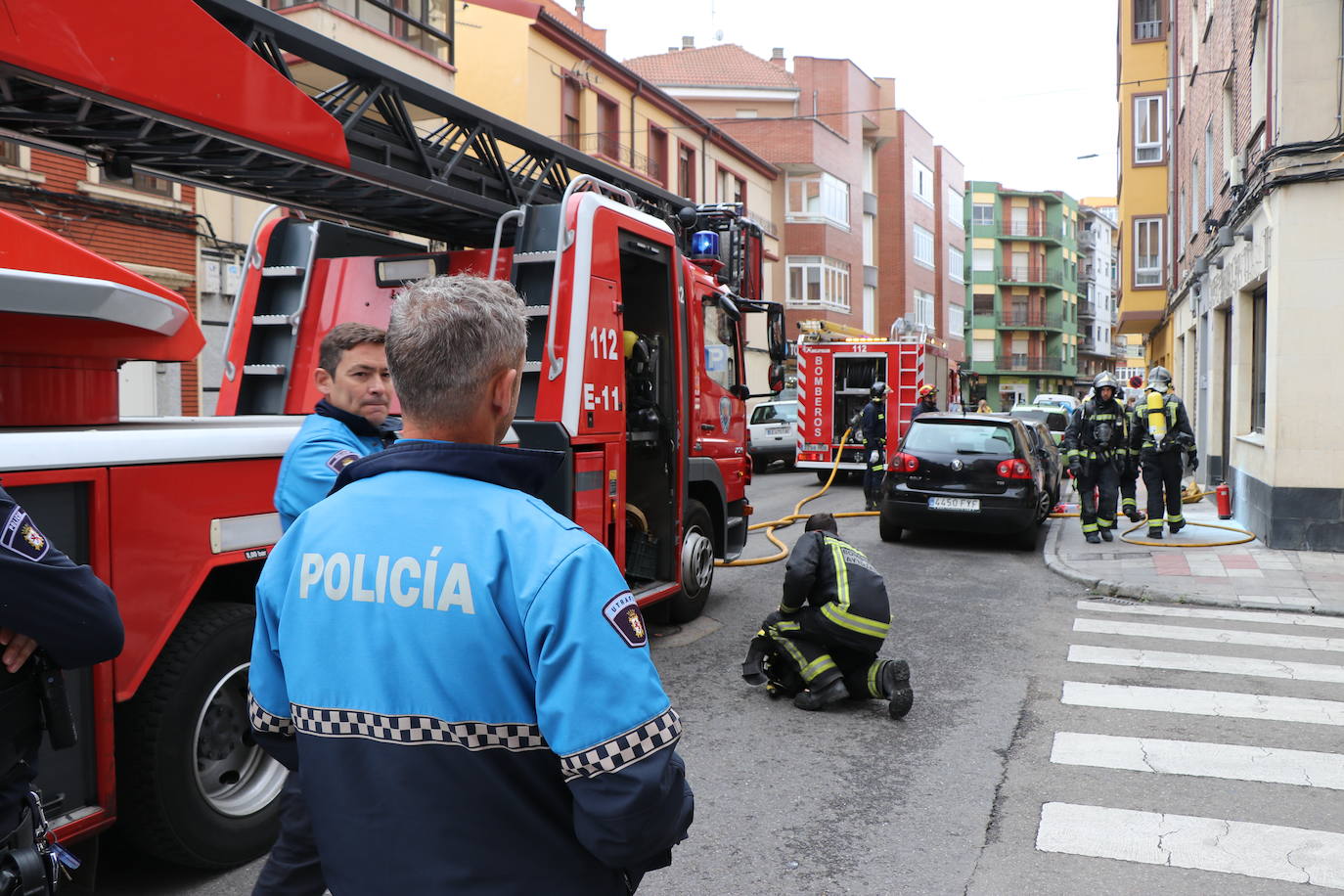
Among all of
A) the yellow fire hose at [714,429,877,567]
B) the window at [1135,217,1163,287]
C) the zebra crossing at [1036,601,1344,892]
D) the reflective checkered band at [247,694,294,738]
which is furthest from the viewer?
A: the window at [1135,217,1163,287]

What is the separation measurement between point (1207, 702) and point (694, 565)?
346cm

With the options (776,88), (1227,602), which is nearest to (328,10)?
(1227,602)

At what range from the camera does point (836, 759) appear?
204 inches

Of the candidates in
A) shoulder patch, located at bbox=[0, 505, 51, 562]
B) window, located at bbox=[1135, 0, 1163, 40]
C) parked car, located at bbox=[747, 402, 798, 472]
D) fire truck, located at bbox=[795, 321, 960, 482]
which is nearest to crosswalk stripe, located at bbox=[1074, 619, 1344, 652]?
shoulder patch, located at bbox=[0, 505, 51, 562]

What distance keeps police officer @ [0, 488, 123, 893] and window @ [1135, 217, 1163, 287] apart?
30.4 m

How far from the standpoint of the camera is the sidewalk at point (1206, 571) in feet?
29.9

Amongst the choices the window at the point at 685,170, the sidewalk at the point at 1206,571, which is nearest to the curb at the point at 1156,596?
the sidewalk at the point at 1206,571

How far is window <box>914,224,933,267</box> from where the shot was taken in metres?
53.6

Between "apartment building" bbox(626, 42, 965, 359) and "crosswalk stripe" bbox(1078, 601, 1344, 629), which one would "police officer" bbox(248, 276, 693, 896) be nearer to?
"crosswalk stripe" bbox(1078, 601, 1344, 629)

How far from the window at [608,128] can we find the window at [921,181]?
2583 centimetres

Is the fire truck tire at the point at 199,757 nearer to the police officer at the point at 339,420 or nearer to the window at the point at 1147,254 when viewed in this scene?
the police officer at the point at 339,420

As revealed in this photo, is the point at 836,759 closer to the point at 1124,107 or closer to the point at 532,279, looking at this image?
the point at 532,279

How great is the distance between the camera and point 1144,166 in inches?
1144

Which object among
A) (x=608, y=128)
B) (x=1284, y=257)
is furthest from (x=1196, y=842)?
(x=608, y=128)
